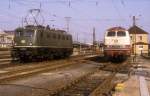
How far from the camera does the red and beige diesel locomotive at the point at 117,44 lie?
34.3 m

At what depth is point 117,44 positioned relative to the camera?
3484 centimetres

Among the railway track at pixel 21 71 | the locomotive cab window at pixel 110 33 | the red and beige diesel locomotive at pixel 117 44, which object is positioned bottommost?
the railway track at pixel 21 71

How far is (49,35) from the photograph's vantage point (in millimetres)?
35969

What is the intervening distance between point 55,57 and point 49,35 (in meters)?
5.42

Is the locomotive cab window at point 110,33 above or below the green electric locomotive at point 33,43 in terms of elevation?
above

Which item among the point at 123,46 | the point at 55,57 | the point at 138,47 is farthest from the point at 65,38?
the point at 138,47

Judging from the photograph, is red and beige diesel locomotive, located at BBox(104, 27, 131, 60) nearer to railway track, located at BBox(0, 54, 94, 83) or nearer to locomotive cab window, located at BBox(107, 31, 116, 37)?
locomotive cab window, located at BBox(107, 31, 116, 37)

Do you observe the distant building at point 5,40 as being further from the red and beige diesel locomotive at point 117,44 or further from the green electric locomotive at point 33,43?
the red and beige diesel locomotive at point 117,44

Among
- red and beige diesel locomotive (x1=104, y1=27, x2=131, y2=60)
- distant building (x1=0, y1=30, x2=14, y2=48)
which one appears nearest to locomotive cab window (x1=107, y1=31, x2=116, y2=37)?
red and beige diesel locomotive (x1=104, y1=27, x2=131, y2=60)

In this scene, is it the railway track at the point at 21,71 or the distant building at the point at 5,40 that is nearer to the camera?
the railway track at the point at 21,71

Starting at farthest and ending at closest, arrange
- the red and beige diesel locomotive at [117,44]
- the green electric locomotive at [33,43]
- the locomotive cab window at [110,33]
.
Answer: the locomotive cab window at [110,33], the red and beige diesel locomotive at [117,44], the green electric locomotive at [33,43]

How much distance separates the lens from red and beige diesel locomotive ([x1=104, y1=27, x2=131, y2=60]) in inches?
1350

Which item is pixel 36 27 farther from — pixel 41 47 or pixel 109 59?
pixel 109 59

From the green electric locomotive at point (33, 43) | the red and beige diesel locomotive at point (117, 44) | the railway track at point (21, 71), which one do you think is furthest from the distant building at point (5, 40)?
the railway track at point (21, 71)
